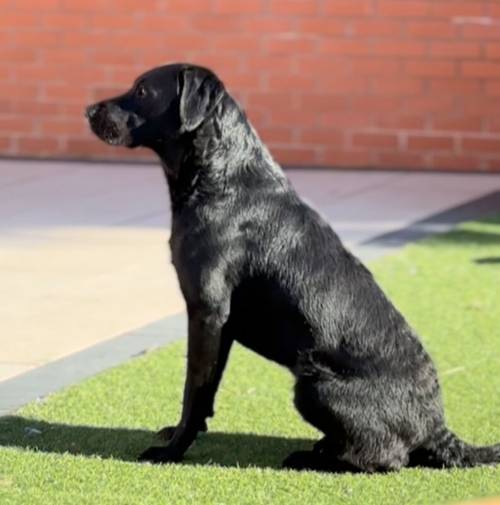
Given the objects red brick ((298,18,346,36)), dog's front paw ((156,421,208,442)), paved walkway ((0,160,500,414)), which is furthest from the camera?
red brick ((298,18,346,36))

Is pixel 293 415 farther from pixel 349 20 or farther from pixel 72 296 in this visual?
pixel 349 20

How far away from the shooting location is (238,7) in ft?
49.3

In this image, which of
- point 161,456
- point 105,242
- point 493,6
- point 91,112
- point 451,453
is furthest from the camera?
point 493,6

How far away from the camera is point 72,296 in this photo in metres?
9.30

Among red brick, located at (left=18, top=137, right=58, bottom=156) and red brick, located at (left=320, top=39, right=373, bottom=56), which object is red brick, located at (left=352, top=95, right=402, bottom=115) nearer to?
red brick, located at (left=320, top=39, right=373, bottom=56)

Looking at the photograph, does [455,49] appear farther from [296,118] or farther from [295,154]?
[295,154]

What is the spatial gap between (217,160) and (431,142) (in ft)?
29.1

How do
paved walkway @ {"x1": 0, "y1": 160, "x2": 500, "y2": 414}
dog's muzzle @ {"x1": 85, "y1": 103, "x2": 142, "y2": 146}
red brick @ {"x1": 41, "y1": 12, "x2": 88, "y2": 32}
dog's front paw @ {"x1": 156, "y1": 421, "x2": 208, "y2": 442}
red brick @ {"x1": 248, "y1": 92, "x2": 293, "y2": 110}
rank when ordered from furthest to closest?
red brick @ {"x1": 41, "y1": 12, "x2": 88, "y2": 32}
red brick @ {"x1": 248, "y1": 92, "x2": 293, "y2": 110}
paved walkway @ {"x1": 0, "y1": 160, "x2": 500, "y2": 414}
dog's front paw @ {"x1": 156, "y1": 421, "x2": 208, "y2": 442}
dog's muzzle @ {"x1": 85, "y1": 103, "x2": 142, "y2": 146}

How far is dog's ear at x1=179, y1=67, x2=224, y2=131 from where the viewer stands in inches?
240

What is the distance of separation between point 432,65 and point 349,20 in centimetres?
82

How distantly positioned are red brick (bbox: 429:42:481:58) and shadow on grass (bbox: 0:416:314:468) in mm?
8645

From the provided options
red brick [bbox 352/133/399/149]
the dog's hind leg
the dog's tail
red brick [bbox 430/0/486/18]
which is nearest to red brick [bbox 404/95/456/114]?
red brick [bbox 352/133/399/149]

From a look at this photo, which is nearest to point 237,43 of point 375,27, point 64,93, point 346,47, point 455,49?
point 346,47

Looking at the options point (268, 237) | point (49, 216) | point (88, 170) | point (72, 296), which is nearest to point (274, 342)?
point (268, 237)
